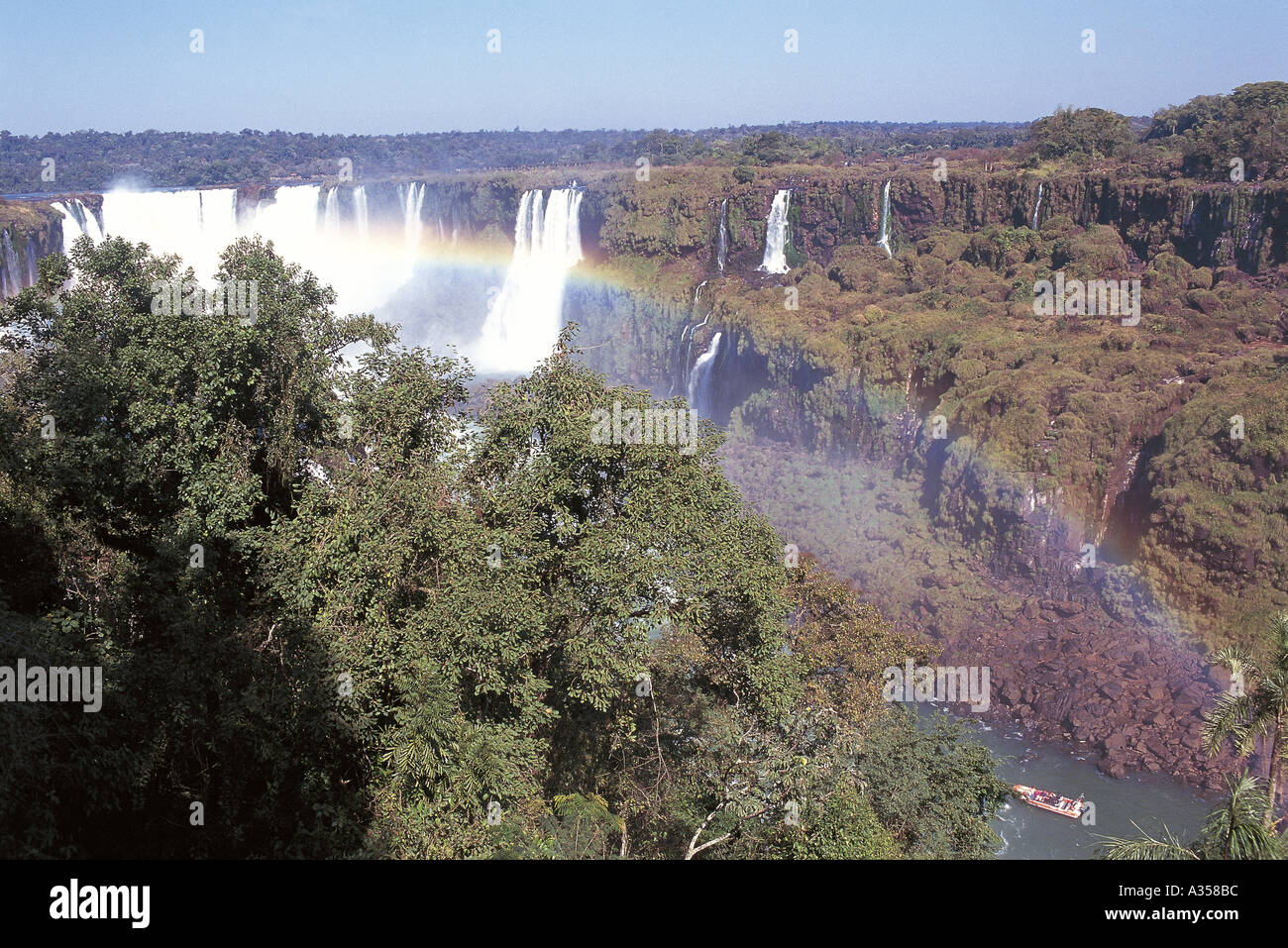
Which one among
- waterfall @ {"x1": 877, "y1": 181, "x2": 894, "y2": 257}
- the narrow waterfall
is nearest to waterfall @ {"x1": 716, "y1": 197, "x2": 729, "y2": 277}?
the narrow waterfall

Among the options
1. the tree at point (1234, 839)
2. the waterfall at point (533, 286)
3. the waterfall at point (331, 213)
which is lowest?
the tree at point (1234, 839)

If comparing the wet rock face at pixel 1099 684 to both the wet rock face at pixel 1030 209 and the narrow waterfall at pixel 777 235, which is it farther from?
the narrow waterfall at pixel 777 235

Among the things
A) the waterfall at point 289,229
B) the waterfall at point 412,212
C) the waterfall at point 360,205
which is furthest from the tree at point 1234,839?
the waterfall at point 412,212

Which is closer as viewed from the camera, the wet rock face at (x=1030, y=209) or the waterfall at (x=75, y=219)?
the wet rock face at (x=1030, y=209)

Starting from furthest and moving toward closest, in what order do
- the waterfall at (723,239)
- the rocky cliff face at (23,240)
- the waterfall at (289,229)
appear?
the waterfall at (723,239), the waterfall at (289,229), the rocky cliff face at (23,240)

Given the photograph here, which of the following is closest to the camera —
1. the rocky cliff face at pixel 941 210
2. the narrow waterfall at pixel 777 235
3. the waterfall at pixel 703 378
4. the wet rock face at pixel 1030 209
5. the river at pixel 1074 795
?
the river at pixel 1074 795

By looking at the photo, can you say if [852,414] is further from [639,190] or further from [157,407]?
[157,407]

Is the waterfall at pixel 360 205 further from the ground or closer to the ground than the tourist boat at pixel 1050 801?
further from the ground

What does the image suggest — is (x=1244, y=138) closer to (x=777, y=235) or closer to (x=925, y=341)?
(x=925, y=341)
